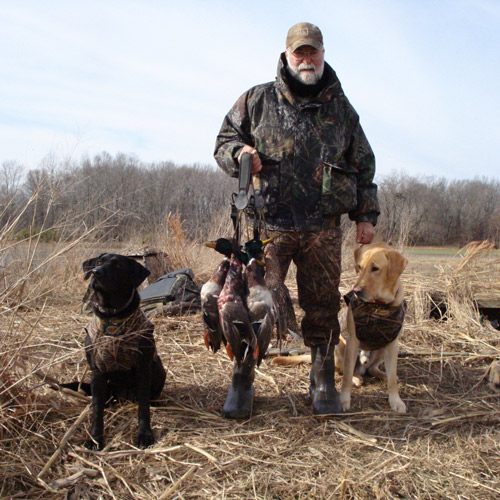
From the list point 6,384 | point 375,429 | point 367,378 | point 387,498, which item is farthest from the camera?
point 367,378

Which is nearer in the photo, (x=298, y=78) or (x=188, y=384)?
(x=298, y=78)

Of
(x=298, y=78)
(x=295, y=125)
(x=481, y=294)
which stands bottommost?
(x=481, y=294)

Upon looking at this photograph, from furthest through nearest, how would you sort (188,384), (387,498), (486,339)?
(486,339) → (188,384) → (387,498)

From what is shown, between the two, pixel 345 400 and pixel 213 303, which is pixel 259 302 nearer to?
pixel 213 303

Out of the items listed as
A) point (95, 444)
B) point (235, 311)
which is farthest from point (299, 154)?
point (95, 444)

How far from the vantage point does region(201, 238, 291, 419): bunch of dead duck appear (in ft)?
8.71

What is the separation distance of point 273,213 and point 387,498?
1.82 m

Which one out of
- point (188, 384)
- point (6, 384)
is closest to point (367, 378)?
point (188, 384)

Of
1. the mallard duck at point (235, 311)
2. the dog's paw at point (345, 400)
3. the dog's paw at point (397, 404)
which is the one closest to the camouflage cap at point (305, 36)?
the mallard duck at point (235, 311)

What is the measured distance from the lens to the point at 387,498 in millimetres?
2355

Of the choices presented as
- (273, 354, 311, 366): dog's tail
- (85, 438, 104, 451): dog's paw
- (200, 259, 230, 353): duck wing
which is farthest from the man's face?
(85, 438, 104, 451): dog's paw

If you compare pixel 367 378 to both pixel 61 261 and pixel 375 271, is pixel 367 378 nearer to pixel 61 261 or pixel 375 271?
pixel 375 271

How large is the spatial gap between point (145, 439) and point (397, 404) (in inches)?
73.0

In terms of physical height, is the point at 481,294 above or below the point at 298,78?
below
